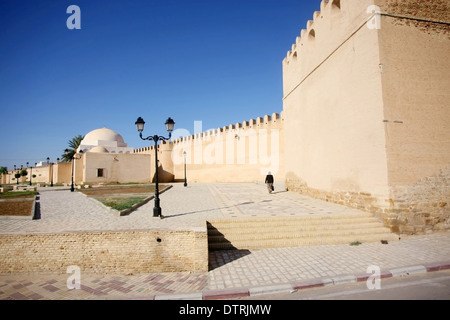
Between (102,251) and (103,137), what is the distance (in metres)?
38.2

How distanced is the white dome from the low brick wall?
118 feet

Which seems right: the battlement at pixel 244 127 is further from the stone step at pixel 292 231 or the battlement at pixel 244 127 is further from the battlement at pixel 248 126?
the stone step at pixel 292 231

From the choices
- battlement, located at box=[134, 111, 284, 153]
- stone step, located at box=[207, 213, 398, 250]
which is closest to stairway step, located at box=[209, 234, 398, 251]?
stone step, located at box=[207, 213, 398, 250]

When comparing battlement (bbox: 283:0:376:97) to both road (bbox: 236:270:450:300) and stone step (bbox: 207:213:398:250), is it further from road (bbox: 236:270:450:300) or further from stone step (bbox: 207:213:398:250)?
road (bbox: 236:270:450:300)

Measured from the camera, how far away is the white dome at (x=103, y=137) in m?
37.6

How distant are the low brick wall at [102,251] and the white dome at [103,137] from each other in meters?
35.9

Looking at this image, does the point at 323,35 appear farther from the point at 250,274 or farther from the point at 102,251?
the point at 102,251

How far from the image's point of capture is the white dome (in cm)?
3758

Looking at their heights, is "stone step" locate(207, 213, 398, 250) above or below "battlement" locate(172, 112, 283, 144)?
below

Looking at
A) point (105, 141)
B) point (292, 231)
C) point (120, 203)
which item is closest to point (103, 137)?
point (105, 141)
